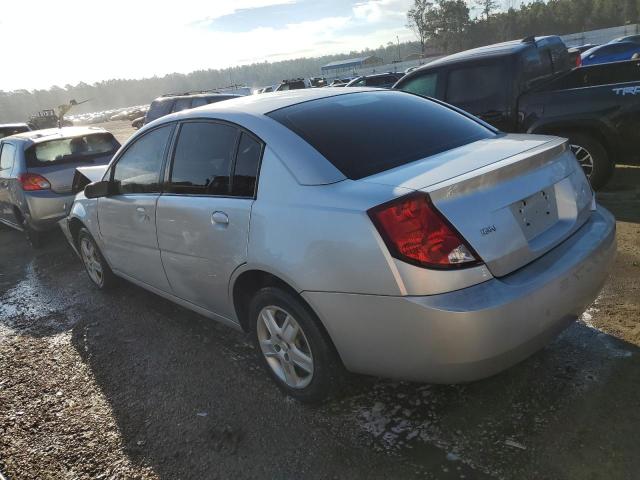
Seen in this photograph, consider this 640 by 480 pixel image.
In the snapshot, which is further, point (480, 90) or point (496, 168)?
point (480, 90)

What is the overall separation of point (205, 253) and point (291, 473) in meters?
1.36

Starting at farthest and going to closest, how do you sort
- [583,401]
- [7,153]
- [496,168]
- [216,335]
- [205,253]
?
[7,153] < [216,335] < [205,253] < [583,401] < [496,168]

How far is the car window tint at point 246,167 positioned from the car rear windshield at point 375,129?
8.2 inches

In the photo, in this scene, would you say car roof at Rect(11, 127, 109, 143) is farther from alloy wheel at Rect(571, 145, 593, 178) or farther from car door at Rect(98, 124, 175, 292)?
alloy wheel at Rect(571, 145, 593, 178)

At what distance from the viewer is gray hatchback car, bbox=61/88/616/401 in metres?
2.14

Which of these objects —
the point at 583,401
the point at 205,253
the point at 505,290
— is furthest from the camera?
the point at 205,253

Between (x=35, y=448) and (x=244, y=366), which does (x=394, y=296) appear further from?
(x=35, y=448)

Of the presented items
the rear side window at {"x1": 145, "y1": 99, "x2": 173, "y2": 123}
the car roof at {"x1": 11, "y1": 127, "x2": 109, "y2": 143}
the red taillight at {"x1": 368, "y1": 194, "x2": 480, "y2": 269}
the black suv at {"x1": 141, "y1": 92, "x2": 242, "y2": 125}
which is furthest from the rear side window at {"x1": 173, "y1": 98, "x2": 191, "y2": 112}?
the red taillight at {"x1": 368, "y1": 194, "x2": 480, "y2": 269}

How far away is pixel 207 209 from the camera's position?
3057mm

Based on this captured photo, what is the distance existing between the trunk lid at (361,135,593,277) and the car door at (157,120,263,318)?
0.83 m

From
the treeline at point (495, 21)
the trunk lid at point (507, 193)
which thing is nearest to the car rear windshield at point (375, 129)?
the trunk lid at point (507, 193)

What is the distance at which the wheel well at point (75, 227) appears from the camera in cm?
514

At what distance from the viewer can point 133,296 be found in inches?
197

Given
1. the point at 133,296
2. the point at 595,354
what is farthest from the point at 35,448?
the point at 595,354
